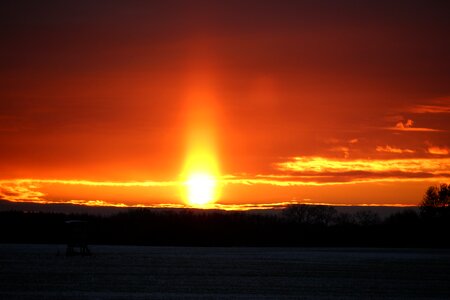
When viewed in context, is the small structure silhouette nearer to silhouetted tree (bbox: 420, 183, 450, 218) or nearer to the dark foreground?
the dark foreground

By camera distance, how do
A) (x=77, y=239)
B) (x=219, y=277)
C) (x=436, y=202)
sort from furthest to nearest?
(x=436, y=202)
(x=77, y=239)
(x=219, y=277)

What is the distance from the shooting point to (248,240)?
268 feet

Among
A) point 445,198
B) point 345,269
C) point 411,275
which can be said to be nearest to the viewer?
point 411,275

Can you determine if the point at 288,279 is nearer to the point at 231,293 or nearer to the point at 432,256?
the point at 231,293

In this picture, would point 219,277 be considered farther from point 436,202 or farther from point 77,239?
point 436,202

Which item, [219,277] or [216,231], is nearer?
[219,277]

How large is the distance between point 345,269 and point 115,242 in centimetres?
3913

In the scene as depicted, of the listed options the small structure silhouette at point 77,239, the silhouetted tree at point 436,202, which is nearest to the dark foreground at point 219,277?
the small structure silhouette at point 77,239

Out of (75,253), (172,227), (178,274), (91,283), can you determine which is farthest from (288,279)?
(172,227)

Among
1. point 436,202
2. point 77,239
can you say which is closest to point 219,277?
point 77,239

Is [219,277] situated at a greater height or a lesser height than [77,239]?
lesser

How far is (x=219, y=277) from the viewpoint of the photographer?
121ft

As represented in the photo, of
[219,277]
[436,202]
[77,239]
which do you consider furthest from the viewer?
[436,202]

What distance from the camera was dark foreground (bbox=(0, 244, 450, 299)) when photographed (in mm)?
30109
